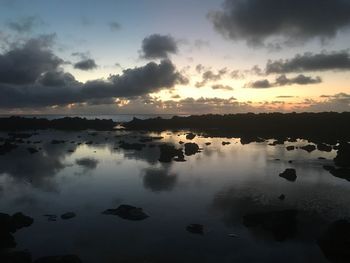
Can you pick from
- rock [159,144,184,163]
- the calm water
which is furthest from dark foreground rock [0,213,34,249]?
rock [159,144,184,163]

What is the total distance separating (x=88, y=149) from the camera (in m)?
99.3

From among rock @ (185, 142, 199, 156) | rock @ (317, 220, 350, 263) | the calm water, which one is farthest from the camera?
rock @ (185, 142, 199, 156)

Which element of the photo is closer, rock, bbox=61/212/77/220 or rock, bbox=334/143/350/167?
rock, bbox=61/212/77/220

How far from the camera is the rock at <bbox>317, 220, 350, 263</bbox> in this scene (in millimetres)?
28016

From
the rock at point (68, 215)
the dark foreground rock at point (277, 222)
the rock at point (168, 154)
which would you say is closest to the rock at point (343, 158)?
the rock at point (168, 154)

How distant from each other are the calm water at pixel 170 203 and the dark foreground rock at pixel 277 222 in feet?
2.24

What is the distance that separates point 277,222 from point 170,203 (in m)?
13.7

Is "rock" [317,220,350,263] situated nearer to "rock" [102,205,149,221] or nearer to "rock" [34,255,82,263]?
"rock" [102,205,149,221]

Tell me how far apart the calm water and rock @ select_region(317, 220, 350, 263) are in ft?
2.23

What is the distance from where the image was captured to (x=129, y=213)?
122ft

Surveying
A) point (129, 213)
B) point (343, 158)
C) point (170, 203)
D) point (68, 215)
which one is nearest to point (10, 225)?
point (68, 215)

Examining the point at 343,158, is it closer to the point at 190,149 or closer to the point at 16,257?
the point at 190,149

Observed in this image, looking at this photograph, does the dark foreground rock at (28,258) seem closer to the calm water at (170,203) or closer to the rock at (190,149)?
the calm water at (170,203)

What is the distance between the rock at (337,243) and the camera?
2802 centimetres
